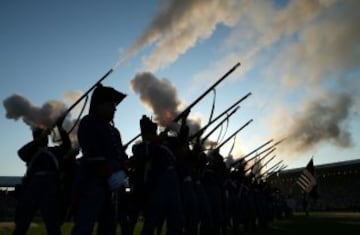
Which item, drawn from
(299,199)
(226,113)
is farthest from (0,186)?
(226,113)

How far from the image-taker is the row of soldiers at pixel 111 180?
6000mm

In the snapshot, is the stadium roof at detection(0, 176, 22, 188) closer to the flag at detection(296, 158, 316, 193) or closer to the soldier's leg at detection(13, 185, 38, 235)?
the flag at detection(296, 158, 316, 193)

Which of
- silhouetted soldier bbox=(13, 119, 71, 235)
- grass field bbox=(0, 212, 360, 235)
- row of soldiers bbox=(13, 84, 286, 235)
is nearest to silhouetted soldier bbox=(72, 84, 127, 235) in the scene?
row of soldiers bbox=(13, 84, 286, 235)

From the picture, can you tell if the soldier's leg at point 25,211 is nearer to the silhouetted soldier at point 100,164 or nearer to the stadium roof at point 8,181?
the silhouetted soldier at point 100,164

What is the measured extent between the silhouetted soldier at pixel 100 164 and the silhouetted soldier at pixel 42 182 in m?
2.29

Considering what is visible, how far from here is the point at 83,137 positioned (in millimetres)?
6121

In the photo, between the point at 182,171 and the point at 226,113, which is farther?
the point at 226,113

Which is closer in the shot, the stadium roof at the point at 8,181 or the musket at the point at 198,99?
the musket at the point at 198,99

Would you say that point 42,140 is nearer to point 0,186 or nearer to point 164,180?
point 164,180

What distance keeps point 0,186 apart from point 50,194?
192 ft

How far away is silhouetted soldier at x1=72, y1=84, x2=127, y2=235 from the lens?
5840 mm

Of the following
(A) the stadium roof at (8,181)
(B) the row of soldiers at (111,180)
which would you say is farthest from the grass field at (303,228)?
(A) the stadium roof at (8,181)

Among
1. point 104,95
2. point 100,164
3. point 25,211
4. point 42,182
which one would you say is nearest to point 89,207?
point 100,164

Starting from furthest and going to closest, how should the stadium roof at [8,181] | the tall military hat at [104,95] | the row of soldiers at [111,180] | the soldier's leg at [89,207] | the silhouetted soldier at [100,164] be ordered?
1. the stadium roof at [8,181]
2. the tall military hat at [104,95]
3. the row of soldiers at [111,180]
4. the silhouetted soldier at [100,164]
5. the soldier's leg at [89,207]
